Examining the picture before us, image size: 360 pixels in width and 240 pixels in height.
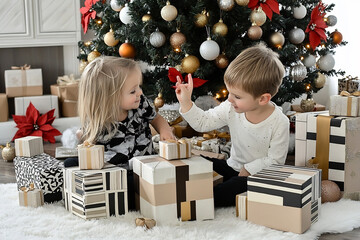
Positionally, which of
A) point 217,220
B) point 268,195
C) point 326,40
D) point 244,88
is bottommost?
point 217,220

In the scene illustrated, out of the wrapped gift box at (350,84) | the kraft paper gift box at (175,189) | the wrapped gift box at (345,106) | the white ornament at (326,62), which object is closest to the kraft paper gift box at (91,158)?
the kraft paper gift box at (175,189)

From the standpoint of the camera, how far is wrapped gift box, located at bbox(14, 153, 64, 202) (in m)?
1.84

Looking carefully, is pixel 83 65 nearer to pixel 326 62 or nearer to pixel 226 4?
pixel 226 4

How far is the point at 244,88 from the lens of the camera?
1.85 metres

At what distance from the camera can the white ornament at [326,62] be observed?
2785 mm

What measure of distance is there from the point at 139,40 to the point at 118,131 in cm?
73

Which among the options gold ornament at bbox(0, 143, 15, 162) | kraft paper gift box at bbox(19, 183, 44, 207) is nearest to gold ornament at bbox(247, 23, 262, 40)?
kraft paper gift box at bbox(19, 183, 44, 207)

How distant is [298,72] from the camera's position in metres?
2.58

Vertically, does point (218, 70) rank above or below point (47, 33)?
below

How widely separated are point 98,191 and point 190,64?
3.00 feet

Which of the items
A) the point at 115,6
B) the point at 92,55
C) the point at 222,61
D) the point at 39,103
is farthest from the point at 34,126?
the point at 222,61

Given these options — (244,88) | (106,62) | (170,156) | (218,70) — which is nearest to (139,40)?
(218,70)

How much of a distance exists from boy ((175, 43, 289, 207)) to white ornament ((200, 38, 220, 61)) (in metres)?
0.37

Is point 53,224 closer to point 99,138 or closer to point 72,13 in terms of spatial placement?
point 99,138
